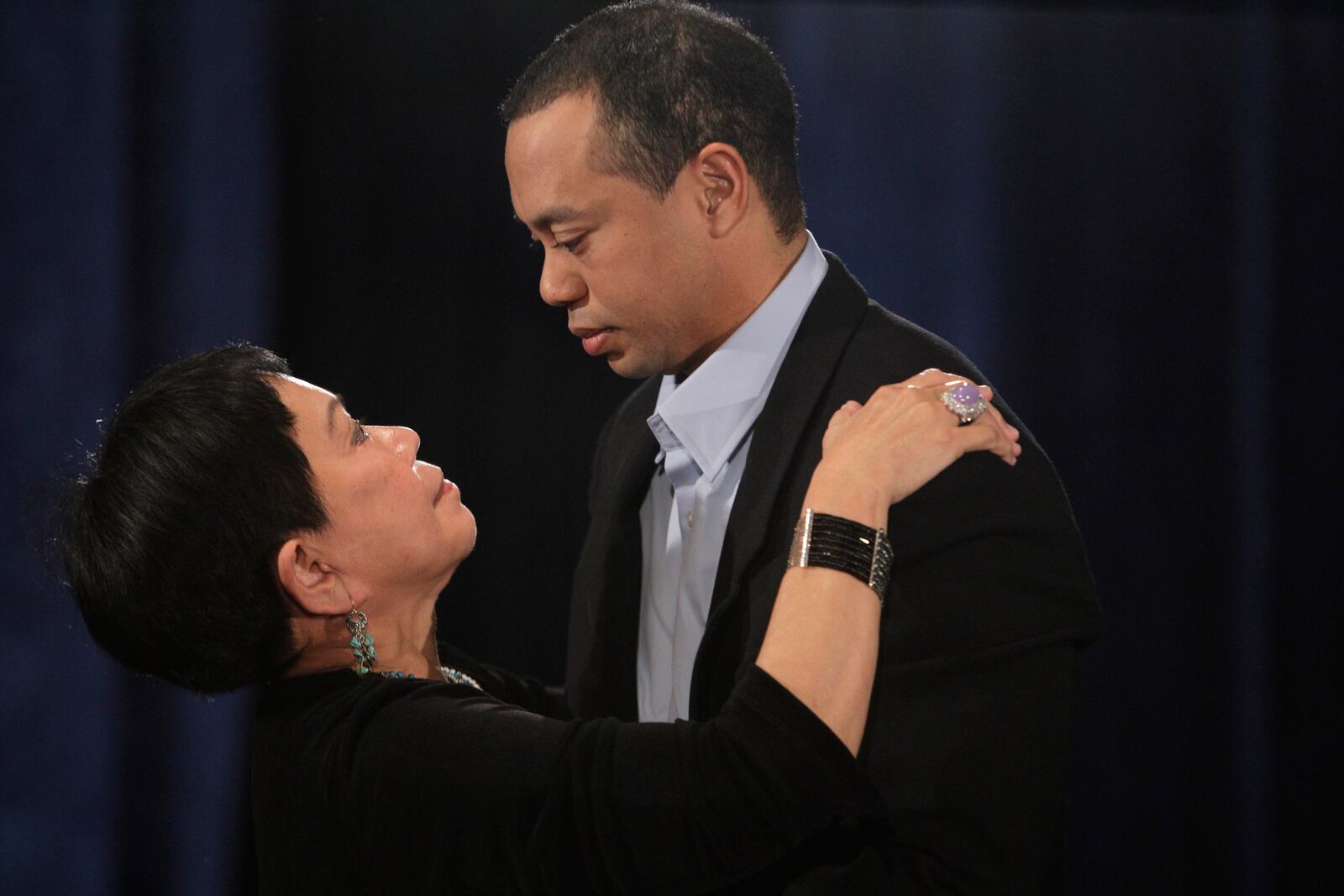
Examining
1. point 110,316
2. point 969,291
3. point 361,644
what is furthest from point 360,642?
point 969,291

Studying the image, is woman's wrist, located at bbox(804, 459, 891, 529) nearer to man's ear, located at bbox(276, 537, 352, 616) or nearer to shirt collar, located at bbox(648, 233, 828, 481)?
shirt collar, located at bbox(648, 233, 828, 481)

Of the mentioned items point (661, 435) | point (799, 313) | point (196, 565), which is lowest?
point (196, 565)

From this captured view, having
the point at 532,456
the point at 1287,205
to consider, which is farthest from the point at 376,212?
the point at 1287,205

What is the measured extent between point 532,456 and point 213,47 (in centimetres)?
92

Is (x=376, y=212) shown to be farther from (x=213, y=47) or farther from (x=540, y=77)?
(x=540, y=77)

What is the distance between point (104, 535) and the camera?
4.11 feet

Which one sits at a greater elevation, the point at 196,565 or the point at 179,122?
the point at 179,122

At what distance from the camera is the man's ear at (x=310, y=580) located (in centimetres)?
126

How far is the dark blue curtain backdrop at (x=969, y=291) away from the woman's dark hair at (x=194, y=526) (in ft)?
3.07

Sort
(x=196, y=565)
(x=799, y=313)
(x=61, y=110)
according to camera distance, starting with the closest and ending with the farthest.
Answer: (x=196, y=565), (x=799, y=313), (x=61, y=110)

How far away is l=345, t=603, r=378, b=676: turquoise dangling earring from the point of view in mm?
1319

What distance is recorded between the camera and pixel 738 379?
1333 mm

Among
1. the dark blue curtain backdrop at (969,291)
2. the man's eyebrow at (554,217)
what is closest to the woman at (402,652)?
the man's eyebrow at (554,217)

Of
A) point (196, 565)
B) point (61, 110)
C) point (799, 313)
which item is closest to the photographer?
point (196, 565)
